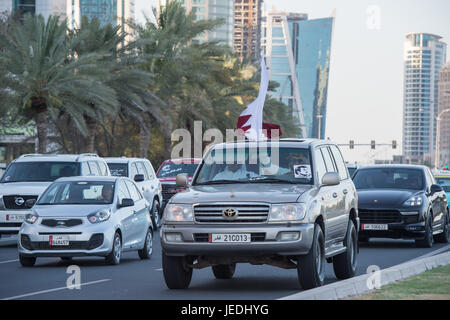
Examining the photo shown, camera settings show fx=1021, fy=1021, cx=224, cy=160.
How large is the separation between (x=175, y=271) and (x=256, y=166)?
179cm

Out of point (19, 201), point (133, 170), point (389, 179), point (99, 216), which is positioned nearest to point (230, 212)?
point (99, 216)

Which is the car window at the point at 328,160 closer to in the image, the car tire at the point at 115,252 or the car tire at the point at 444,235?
the car tire at the point at 115,252

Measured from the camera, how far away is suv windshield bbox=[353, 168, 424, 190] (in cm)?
2333

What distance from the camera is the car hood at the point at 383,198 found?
2203 centimetres

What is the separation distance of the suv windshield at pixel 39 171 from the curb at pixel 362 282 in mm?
10929

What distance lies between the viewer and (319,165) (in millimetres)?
13805

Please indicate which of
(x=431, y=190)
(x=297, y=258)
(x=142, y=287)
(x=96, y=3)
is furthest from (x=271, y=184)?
(x=96, y=3)

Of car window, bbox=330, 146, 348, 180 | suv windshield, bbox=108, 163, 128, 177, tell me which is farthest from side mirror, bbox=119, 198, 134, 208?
suv windshield, bbox=108, 163, 128, 177

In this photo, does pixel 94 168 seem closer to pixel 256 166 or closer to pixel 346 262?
pixel 346 262

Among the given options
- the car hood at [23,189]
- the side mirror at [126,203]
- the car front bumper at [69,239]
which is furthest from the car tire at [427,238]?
the car hood at [23,189]

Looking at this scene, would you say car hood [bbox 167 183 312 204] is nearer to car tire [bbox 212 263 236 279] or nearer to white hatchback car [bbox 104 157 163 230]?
car tire [bbox 212 263 236 279]

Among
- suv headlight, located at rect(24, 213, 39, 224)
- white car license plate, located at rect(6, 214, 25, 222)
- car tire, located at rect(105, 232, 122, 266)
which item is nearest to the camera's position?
suv headlight, located at rect(24, 213, 39, 224)

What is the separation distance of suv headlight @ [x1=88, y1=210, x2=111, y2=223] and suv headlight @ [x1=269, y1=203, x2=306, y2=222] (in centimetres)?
574
